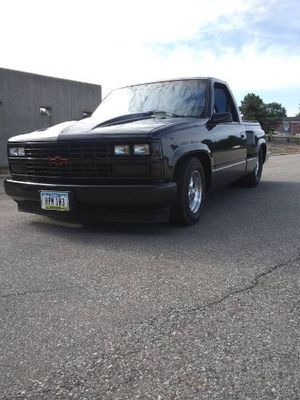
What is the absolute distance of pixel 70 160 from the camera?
194 inches

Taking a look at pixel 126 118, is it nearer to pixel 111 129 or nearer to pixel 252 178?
pixel 111 129

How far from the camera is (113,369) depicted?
2.37 metres

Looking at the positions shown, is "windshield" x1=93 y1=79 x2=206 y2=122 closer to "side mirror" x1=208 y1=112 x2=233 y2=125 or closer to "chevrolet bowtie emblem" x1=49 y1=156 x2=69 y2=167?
"side mirror" x1=208 y1=112 x2=233 y2=125

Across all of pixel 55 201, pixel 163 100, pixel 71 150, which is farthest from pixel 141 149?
pixel 163 100

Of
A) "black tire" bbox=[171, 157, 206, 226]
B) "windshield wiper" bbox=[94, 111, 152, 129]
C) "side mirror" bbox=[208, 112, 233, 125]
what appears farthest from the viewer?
"side mirror" bbox=[208, 112, 233, 125]

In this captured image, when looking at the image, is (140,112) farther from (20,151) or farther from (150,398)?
(150,398)

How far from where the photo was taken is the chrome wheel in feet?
17.6

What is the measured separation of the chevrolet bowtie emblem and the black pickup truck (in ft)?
0.03

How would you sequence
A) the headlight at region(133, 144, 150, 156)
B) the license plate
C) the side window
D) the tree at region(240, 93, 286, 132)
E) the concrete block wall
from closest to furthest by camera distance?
the headlight at region(133, 144, 150, 156) → the license plate → the side window → the concrete block wall → the tree at region(240, 93, 286, 132)

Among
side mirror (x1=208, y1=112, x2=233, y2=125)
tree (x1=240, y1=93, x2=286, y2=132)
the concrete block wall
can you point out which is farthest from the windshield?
tree (x1=240, y1=93, x2=286, y2=132)

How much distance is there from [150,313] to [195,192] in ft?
8.78

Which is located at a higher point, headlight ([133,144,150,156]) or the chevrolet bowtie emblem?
headlight ([133,144,150,156])

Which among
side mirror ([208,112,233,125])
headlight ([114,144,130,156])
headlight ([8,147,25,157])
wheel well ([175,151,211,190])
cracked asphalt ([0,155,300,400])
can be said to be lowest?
cracked asphalt ([0,155,300,400])

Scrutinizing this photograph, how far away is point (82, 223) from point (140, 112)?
61.0 inches
